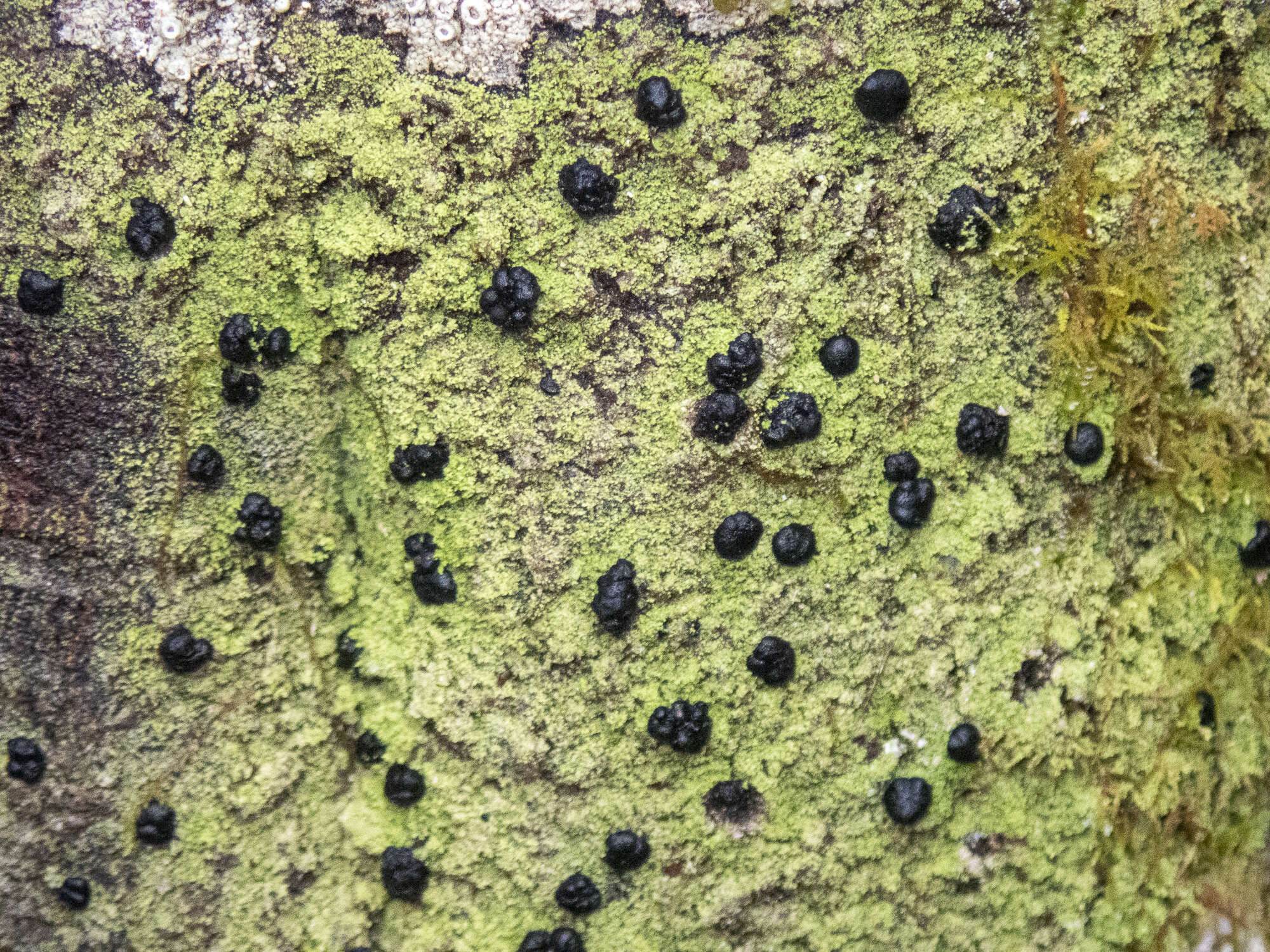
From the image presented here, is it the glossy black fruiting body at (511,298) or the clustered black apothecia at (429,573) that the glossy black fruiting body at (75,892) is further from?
the glossy black fruiting body at (511,298)

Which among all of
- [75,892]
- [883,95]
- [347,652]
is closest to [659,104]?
[883,95]

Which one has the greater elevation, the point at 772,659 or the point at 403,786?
the point at 772,659

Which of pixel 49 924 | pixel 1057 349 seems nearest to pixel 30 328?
pixel 49 924

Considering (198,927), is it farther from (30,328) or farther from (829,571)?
(829,571)

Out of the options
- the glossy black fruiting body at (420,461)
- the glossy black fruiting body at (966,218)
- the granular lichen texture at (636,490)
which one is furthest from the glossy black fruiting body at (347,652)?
the glossy black fruiting body at (966,218)

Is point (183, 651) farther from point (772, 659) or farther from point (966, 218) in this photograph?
point (966, 218)

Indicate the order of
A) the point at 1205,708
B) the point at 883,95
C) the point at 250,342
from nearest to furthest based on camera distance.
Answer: the point at 883,95 < the point at 250,342 < the point at 1205,708

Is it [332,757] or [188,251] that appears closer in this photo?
[188,251]
